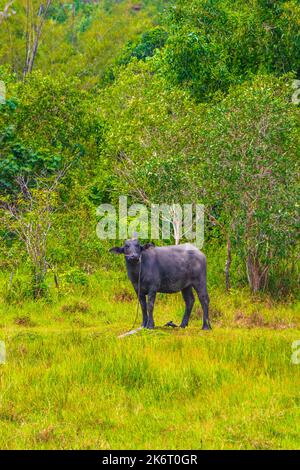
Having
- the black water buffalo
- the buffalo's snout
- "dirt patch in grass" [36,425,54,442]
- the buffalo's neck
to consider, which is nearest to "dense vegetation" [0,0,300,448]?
"dirt patch in grass" [36,425,54,442]

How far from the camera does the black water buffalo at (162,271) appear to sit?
14066 millimetres

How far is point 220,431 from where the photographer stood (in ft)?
31.0

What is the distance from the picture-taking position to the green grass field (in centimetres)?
941

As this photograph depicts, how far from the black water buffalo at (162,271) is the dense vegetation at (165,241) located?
722 mm

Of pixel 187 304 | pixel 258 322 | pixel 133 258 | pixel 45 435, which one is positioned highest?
pixel 133 258

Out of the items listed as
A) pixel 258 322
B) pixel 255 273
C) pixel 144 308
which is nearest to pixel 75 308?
pixel 144 308

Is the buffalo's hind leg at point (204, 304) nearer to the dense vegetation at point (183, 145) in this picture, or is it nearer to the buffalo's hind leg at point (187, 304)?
the buffalo's hind leg at point (187, 304)

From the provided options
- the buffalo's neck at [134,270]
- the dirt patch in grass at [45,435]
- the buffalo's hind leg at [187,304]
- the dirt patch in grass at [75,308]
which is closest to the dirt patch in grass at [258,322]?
the buffalo's hind leg at [187,304]

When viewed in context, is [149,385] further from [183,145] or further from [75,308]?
[183,145]

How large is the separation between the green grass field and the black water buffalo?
1.83 ft

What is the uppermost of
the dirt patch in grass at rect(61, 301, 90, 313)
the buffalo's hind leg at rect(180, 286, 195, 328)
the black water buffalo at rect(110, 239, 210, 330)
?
the black water buffalo at rect(110, 239, 210, 330)

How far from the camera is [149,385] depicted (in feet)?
37.6

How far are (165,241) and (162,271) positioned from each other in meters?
6.40

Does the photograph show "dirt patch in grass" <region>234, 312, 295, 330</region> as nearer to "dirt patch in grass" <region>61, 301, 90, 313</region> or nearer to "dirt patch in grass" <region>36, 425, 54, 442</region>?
"dirt patch in grass" <region>61, 301, 90, 313</region>
